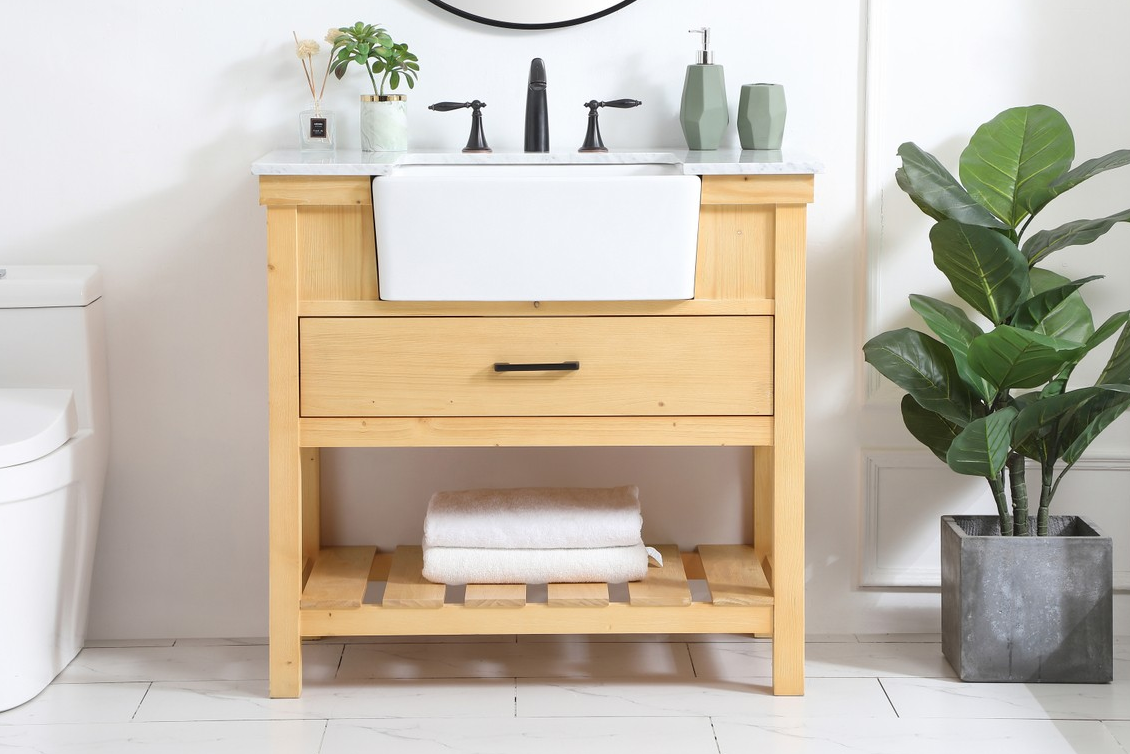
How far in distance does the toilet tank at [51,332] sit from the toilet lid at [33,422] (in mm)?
26

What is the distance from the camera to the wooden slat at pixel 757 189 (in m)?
1.73

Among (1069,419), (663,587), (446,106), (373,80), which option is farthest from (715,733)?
(373,80)

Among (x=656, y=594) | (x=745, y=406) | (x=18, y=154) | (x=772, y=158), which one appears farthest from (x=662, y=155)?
(x=18, y=154)

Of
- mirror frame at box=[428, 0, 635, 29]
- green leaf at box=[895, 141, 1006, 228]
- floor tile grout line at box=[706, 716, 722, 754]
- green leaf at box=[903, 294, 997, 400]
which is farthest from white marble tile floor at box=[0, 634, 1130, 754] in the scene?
mirror frame at box=[428, 0, 635, 29]

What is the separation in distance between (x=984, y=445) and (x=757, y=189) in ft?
1.77

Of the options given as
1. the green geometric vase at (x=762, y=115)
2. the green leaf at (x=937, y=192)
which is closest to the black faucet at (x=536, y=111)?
the green geometric vase at (x=762, y=115)

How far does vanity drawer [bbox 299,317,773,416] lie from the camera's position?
5.77 feet

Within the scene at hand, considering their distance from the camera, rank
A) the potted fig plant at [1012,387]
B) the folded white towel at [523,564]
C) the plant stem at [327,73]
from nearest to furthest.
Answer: the potted fig plant at [1012,387] < the folded white towel at [523,564] < the plant stem at [327,73]

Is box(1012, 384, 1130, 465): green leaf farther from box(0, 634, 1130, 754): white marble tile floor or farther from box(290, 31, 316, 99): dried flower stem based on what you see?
box(290, 31, 316, 99): dried flower stem

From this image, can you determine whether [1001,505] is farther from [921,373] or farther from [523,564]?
[523,564]

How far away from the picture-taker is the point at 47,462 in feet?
5.96

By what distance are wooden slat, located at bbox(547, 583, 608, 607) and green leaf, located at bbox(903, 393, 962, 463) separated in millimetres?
615

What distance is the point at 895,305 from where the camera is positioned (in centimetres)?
212

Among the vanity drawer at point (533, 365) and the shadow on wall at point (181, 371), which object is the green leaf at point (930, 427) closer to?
the vanity drawer at point (533, 365)
